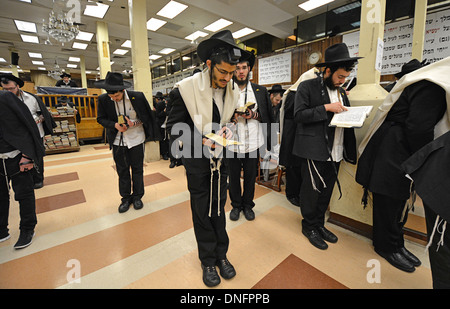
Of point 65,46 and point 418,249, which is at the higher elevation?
point 65,46

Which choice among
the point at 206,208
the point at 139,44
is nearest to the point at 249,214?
the point at 206,208

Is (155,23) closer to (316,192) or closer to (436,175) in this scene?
(316,192)

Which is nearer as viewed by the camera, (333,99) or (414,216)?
(333,99)

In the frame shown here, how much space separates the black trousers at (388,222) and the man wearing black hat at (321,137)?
357 millimetres

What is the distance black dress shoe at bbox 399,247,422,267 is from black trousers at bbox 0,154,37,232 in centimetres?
329

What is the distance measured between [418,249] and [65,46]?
13692 mm

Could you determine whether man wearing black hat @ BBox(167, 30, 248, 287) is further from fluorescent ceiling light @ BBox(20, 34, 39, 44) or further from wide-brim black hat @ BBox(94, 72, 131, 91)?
fluorescent ceiling light @ BBox(20, 34, 39, 44)

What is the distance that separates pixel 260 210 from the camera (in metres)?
2.54

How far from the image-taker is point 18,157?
Result: 1824 millimetres

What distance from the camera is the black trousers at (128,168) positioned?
2.45 metres

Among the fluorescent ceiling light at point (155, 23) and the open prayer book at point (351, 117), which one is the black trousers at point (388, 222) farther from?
the fluorescent ceiling light at point (155, 23)
